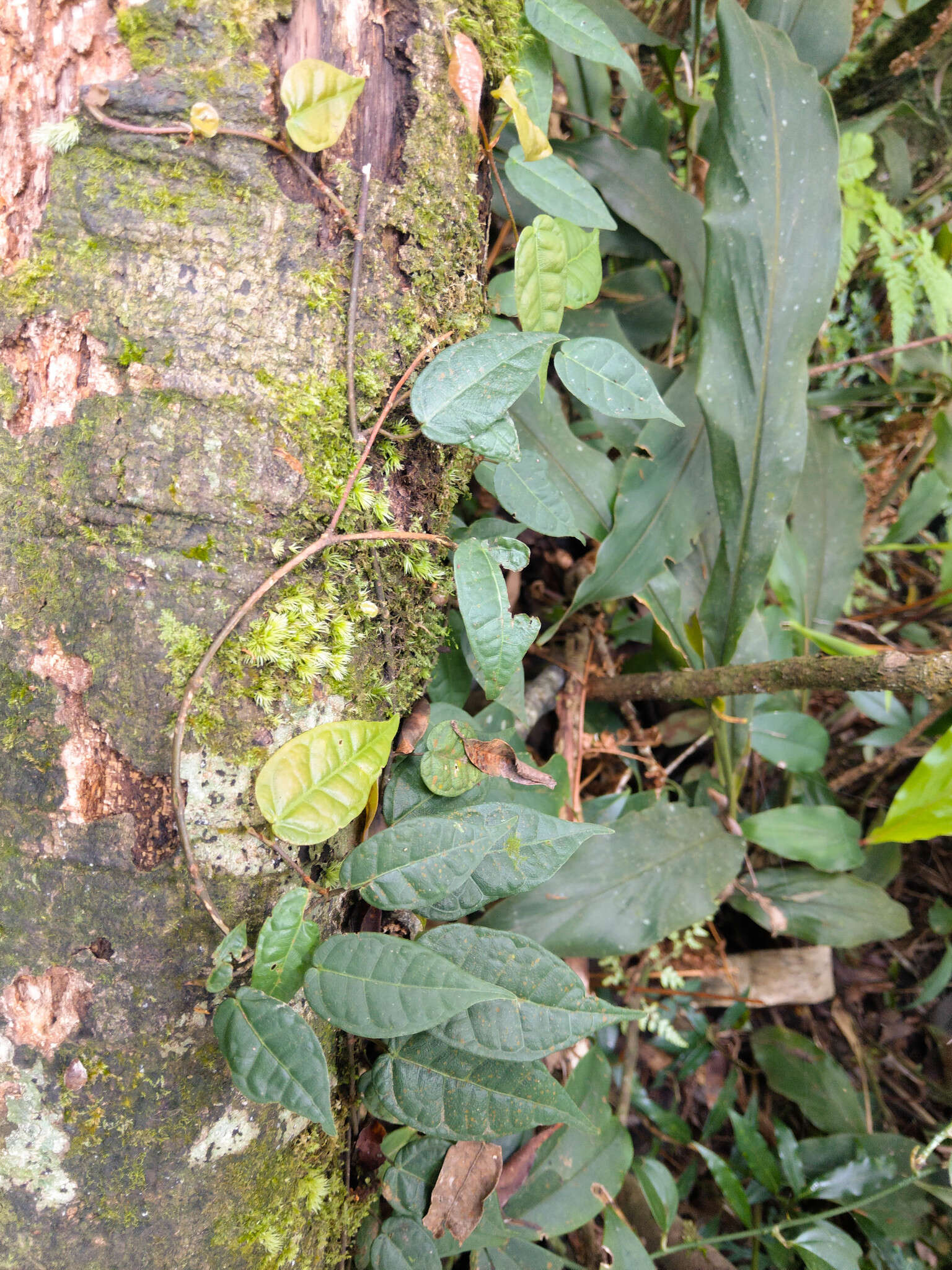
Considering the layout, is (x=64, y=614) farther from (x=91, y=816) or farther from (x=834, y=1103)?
(x=834, y=1103)

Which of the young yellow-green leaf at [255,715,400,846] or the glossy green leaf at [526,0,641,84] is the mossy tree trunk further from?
the glossy green leaf at [526,0,641,84]

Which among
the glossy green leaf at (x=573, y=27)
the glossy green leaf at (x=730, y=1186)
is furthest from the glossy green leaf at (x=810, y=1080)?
the glossy green leaf at (x=573, y=27)

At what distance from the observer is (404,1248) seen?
0.83 meters

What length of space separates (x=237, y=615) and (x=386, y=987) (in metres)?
0.40

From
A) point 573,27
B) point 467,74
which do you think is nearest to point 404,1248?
point 467,74

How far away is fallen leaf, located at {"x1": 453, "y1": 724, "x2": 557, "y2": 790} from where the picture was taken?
89 cm

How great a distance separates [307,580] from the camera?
77 centimetres

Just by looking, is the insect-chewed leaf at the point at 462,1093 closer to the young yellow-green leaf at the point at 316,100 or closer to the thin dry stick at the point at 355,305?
→ the thin dry stick at the point at 355,305

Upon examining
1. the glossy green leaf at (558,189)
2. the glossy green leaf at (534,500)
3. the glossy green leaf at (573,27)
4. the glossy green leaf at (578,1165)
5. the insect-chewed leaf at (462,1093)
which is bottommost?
the glossy green leaf at (578,1165)

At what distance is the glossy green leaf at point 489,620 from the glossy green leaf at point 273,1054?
383 millimetres

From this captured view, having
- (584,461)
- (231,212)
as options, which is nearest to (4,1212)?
(231,212)

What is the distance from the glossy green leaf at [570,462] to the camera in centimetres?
112

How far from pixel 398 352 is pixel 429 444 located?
11cm

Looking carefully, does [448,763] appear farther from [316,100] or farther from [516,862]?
[316,100]
